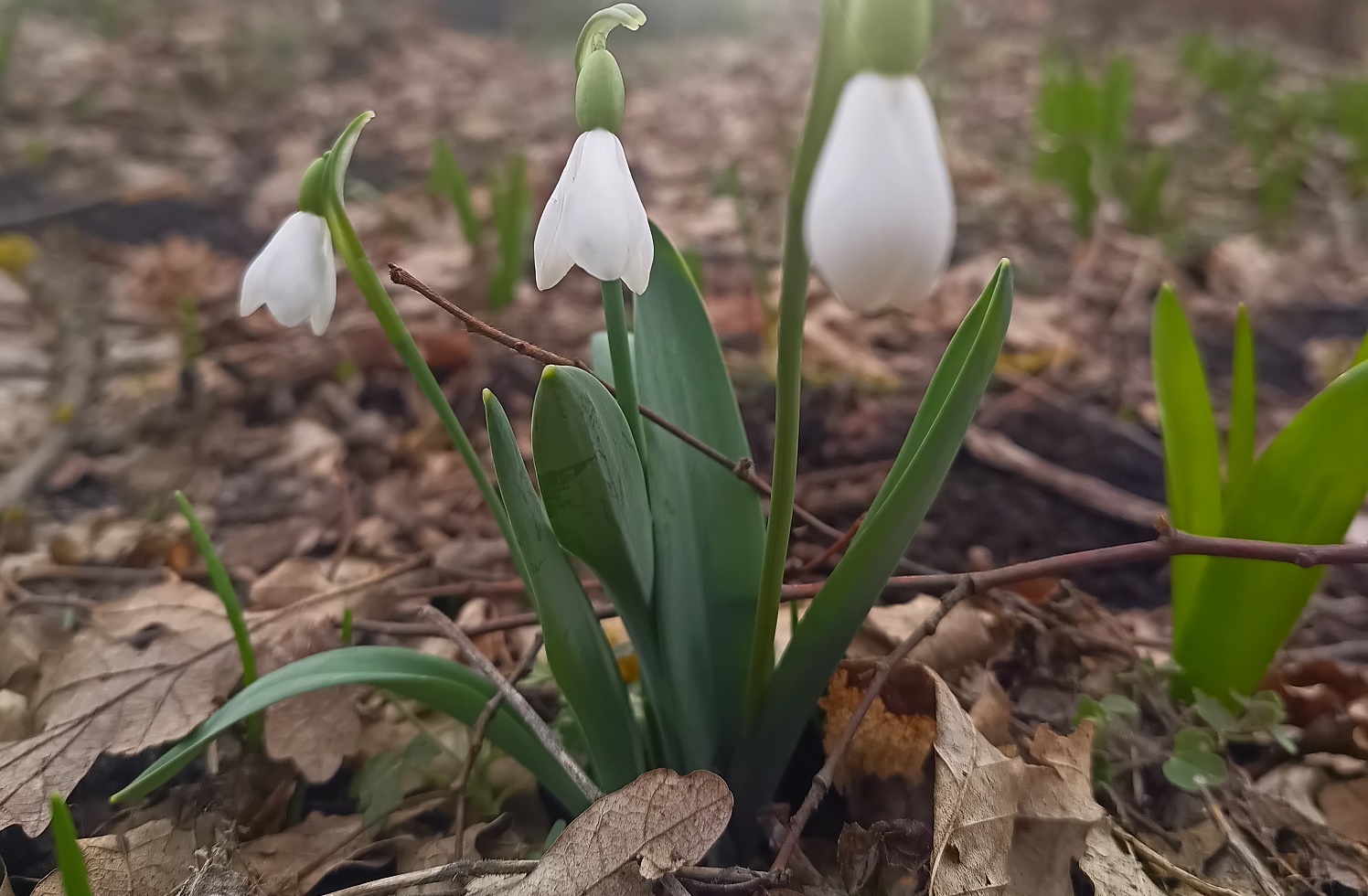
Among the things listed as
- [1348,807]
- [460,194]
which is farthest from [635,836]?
[460,194]

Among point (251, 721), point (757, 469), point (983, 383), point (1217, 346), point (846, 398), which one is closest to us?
point (983, 383)

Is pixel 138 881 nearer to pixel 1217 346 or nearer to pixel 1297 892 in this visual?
pixel 1297 892

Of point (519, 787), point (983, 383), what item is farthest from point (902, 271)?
point (519, 787)

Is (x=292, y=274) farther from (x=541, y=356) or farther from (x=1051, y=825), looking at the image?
(x=1051, y=825)

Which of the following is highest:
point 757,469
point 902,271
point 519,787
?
point 902,271

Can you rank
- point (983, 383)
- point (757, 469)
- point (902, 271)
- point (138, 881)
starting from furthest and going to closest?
point (757, 469) < point (138, 881) < point (983, 383) < point (902, 271)

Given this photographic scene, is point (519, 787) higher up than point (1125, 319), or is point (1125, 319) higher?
point (1125, 319)

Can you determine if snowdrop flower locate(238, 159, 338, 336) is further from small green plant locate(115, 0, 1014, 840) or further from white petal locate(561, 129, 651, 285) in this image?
white petal locate(561, 129, 651, 285)
